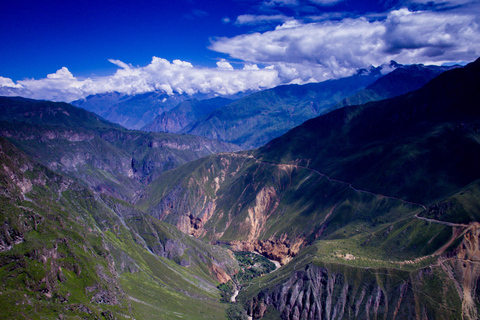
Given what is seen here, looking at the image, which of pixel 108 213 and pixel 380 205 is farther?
pixel 380 205

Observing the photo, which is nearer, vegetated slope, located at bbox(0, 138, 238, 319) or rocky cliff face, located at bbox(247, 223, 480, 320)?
vegetated slope, located at bbox(0, 138, 238, 319)

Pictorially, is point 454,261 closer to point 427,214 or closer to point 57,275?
point 427,214

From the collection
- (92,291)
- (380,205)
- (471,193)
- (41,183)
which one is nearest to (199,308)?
(92,291)

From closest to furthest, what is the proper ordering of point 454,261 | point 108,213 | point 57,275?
point 57,275 < point 454,261 < point 108,213

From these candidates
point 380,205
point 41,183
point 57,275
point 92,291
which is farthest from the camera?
point 380,205

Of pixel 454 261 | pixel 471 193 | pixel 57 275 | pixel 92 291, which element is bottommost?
pixel 92 291

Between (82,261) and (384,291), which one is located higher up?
(82,261)

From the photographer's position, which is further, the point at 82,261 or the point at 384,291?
the point at 384,291

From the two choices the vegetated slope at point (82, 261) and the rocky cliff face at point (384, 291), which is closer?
the vegetated slope at point (82, 261)
